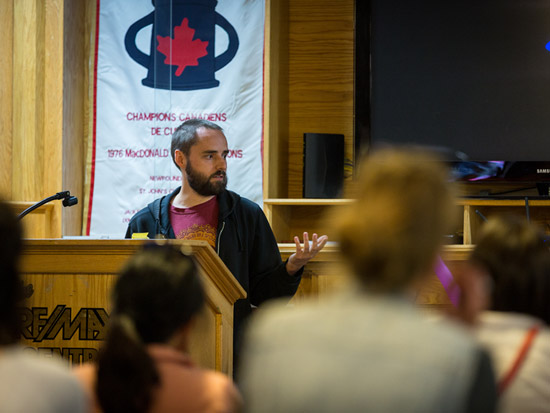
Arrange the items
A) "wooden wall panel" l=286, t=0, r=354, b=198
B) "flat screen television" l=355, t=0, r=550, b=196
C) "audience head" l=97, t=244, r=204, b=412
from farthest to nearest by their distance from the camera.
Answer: "wooden wall panel" l=286, t=0, r=354, b=198 → "flat screen television" l=355, t=0, r=550, b=196 → "audience head" l=97, t=244, r=204, b=412

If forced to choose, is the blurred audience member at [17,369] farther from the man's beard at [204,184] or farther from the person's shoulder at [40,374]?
the man's beard at [204,184]

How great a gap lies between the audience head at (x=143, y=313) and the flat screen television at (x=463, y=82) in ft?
10.0

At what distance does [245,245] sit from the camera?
126 inches

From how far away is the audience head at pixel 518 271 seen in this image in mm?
1212

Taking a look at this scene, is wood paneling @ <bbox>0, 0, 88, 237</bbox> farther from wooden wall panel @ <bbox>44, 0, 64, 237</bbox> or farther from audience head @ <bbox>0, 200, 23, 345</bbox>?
audience head @ <bbox>0, 200, 23, 345</bbox>

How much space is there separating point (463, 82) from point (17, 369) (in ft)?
11.9

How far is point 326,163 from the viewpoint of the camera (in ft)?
13.5

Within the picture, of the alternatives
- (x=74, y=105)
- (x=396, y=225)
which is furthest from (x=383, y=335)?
(x=74, y=105)

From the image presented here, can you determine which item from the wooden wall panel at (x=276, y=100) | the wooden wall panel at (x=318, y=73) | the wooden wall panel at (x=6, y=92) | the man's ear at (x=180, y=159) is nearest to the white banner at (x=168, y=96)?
the wooden wall panel at (x=276, y=100)

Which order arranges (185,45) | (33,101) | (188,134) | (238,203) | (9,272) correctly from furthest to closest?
(185,45) → (33,101) → (188,134) → (238,203) → (9,272)

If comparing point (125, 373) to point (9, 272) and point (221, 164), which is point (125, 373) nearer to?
point (9, 272)

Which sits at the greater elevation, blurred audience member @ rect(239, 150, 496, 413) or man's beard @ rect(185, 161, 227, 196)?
man's beard @ rect(185, 161, 227, 196)

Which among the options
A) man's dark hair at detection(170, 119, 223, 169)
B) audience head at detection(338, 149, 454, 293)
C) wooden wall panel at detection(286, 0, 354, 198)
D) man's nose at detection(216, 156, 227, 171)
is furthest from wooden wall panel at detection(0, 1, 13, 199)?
audience head at detection(338, 149, 454, 293)

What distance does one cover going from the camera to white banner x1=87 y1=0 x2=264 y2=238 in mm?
4328
